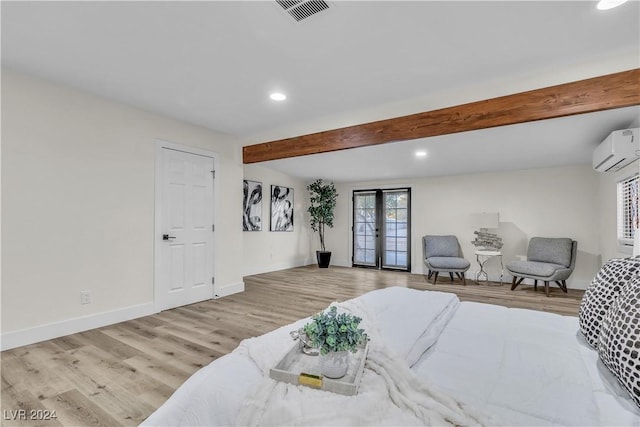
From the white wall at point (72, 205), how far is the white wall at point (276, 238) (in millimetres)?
2557

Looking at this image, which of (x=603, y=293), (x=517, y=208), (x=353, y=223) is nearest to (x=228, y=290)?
(x=353, y=223)

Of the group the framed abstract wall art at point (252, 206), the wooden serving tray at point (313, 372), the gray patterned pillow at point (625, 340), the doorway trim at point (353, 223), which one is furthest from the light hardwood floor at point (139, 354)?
the gray patterned pillow at point (625, 340)

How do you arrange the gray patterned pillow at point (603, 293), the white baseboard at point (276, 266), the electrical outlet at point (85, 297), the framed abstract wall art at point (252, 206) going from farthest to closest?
1. the white baseboard at point (276, 266)
2. the framed abstract wall art at point (252, 206)
3. the electrical outlet at point (85, 297)
4. the gray patterned pillow at point (603, 293)

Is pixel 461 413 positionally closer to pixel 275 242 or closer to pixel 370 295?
pixel 370 295

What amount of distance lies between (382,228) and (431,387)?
20.8 feet

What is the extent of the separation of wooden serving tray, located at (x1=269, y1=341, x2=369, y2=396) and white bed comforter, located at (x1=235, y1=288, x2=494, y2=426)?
0.06ft

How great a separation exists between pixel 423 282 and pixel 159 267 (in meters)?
4.33

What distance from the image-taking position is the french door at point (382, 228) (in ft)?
22.8

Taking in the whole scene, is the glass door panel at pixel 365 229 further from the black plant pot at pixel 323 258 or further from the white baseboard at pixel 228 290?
the white baseboard at pixel 228 290

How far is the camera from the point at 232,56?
2443 millimetres

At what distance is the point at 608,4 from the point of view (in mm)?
1859

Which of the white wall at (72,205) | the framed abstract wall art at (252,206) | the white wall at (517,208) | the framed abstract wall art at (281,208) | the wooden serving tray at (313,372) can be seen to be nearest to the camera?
the wooden serving tray at (313,372)

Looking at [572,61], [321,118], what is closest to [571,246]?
[572,61]

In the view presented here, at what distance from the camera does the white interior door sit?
378 centimetres
